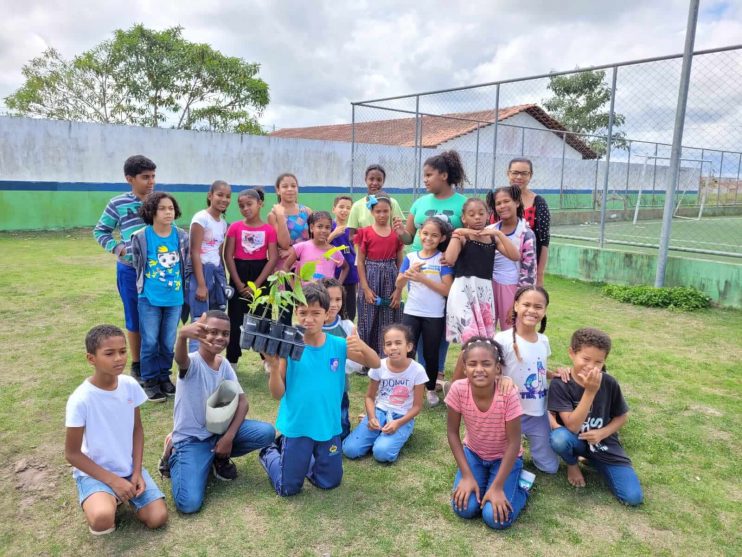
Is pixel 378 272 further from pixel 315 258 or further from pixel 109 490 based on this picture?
pixel 109 490

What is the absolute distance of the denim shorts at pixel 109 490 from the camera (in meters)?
2.47

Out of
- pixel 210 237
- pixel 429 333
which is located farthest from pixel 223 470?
pixel 210 237

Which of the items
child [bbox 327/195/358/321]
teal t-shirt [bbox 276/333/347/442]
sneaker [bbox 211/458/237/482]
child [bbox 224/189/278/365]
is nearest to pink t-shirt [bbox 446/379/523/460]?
teal t-shirt [bbox 276/333/347/442]

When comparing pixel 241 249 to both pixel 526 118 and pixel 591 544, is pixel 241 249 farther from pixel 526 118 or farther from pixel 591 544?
pixel 526 118

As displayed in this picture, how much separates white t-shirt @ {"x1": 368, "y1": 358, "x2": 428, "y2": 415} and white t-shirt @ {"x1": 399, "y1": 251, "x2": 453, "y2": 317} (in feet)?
1.97

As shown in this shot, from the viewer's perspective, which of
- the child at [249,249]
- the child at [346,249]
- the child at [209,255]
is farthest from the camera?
the child at [346,249]

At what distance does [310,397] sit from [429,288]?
138 cm

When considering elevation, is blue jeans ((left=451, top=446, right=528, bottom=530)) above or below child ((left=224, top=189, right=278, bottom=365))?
below

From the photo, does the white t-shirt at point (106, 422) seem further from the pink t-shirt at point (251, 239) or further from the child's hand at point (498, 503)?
the pink t-shirt at point (251, 239)

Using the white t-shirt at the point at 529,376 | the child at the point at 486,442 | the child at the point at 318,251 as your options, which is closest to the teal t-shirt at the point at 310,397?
the child at the point at 486,442

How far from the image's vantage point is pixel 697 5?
20.9 feet

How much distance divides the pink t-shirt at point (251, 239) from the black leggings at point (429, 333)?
1238 mm

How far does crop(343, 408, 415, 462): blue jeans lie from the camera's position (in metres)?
3.16

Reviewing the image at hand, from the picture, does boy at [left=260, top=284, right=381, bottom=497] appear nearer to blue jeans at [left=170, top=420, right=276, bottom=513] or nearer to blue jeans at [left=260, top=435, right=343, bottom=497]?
blue jeans at [left=260, top=435, right=343, bottom=497]
